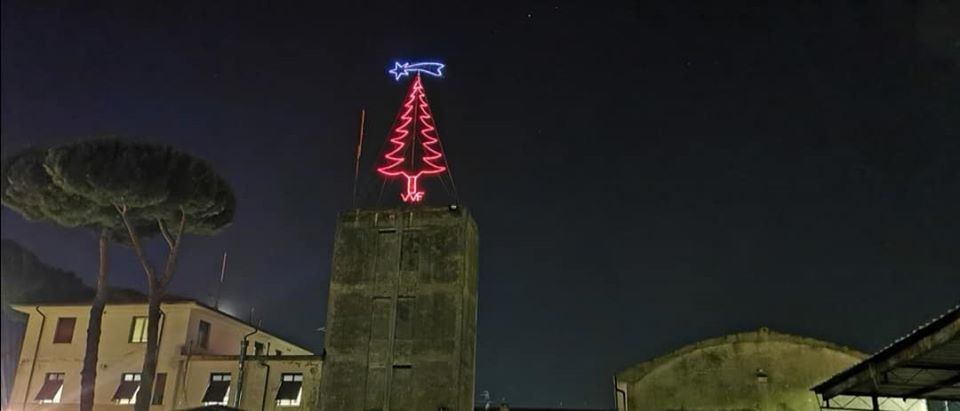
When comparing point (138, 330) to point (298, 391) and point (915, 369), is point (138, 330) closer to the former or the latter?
point (298, 391)

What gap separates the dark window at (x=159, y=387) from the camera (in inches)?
1521

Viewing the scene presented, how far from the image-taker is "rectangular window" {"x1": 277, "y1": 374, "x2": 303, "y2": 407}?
3516 centimetres

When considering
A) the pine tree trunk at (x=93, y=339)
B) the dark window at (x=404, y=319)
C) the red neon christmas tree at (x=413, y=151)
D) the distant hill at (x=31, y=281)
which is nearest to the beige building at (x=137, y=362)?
the distant hill at (x=31, y=281)

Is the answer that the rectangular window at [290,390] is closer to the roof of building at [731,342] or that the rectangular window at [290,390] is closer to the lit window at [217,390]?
the lit window at [217,390]

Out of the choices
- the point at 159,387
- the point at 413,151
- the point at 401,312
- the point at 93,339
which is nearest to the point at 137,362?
the point at 159,387

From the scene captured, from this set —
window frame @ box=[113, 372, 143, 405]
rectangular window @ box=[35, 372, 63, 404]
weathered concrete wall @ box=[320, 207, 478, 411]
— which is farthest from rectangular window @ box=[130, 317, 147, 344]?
weathered concrete wall @ box=[320, 207, 478, 411]

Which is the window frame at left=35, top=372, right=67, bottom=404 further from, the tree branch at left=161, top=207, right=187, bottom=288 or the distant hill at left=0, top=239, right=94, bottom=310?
the tree branch at left=161, top=207, right=187, bottom=288

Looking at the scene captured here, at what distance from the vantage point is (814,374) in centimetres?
2864

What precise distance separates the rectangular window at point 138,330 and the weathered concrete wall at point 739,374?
24.3 metres

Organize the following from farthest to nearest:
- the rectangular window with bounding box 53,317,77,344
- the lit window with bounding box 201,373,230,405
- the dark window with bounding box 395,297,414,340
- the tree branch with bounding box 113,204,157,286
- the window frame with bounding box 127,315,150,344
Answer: the rectangular window with bounding box 53,317,77,344 < the window frame with bounding box 127,315,150,344 < the lit window with bounding box 201,373,230,405 < the tree branch with bounding box 113,204,157,286 < the dark window with bounding box 395,297,414,340

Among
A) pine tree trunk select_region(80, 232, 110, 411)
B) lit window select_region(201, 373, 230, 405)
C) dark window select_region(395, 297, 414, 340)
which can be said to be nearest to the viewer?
dark window select_region(395, 297, 414, 340)

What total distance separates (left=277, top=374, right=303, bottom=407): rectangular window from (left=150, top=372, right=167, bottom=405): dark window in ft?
23.2

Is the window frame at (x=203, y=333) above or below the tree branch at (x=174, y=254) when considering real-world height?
below

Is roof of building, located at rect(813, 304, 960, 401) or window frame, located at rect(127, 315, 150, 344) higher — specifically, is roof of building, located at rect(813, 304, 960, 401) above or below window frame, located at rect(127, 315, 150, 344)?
below
